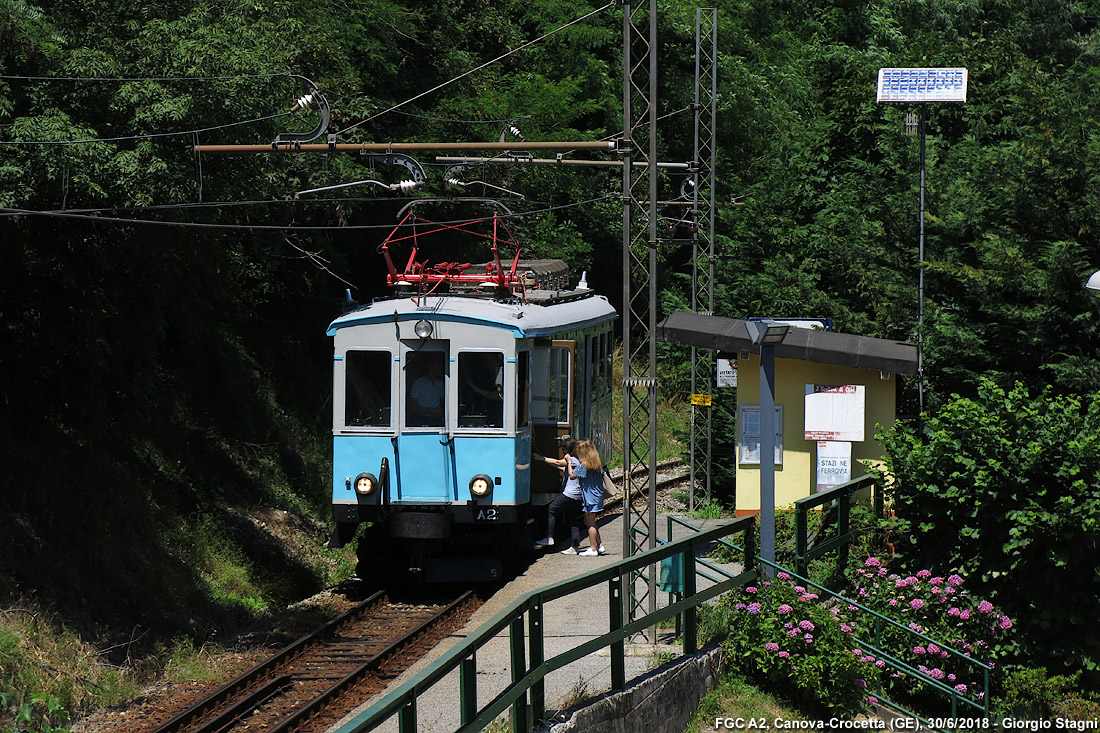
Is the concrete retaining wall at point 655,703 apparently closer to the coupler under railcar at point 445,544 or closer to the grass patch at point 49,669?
the grass patch at point 49,669

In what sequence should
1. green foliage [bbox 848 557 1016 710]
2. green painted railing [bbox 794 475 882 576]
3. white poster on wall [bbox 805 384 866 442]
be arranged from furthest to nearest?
1. white poster on wall [bbox 805 384 866 442]
2. green painted railing [bbox 794 475 882 576]
3. green foliage [bbox 848 557 1016 710]

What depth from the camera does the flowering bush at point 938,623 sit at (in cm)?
1124

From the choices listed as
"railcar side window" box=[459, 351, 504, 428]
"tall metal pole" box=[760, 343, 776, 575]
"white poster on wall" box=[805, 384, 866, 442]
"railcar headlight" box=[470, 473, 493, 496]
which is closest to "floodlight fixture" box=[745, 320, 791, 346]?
"tall metal pole" box=[760, 343, 776, 575]

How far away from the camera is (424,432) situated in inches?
555

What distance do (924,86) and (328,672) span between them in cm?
1254

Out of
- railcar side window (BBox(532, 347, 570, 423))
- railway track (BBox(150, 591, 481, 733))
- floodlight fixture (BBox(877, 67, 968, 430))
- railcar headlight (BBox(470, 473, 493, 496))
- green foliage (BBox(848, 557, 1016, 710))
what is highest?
floodlight fixture (BBox(877, 67, 968, 430))

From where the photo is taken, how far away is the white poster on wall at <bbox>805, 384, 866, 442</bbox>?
1677 centimetres

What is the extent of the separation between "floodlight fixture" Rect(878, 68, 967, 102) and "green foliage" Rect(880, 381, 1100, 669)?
7188 millimetres

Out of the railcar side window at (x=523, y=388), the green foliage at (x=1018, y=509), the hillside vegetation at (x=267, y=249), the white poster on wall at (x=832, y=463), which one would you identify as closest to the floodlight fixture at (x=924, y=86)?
the hillside vegetation at (x=267, y=249)

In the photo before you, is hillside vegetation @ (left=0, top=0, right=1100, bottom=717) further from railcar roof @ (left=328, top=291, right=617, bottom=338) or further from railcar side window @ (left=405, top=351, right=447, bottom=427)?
railcar side window @ (left=405, top=351, right=447, bottom=427)

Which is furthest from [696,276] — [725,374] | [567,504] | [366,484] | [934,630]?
[934,630]

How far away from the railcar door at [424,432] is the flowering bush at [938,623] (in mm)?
4819

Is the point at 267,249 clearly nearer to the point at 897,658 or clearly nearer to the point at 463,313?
the point at 463,313

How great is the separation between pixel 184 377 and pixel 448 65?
35.6ft
